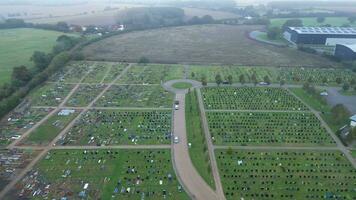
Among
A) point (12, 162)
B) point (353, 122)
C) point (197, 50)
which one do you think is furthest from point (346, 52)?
point (12, 162)

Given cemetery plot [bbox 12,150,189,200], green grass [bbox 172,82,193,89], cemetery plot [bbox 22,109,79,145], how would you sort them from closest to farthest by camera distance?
1. cemetery plot [bbox 12,150,189,200]
2. cemetery plot [bbox 22,109,79,145]
3. green grass [bbox 172,82,193,89]

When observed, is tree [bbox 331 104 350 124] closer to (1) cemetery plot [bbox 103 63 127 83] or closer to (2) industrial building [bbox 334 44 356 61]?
(2) industrial building [bbox 334 44 356 61]

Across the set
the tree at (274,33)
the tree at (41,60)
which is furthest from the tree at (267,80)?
the tree at (41,60)

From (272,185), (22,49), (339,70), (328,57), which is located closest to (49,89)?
(22,49)

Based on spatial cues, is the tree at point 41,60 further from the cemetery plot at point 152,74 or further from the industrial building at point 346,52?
the industrial building at point 346,52

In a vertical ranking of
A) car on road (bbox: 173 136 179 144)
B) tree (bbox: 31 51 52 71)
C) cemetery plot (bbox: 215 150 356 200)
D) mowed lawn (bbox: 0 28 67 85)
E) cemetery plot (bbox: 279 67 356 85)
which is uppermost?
tree (bbox: 31 51 52 71)

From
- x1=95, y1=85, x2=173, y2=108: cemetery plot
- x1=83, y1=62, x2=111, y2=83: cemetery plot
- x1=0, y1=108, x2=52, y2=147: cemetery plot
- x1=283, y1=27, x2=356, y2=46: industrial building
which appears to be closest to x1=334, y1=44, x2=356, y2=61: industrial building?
x1=283, y1=27, x2=356, y2=46: industrial building

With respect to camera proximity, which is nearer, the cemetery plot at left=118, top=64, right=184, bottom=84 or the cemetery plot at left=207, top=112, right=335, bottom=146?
the cemetery plot at left=207, top=112, right=335, bottom=146

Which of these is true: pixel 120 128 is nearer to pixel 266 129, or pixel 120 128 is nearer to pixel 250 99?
pixel 266 129
